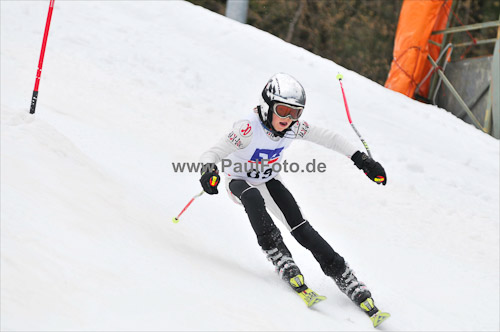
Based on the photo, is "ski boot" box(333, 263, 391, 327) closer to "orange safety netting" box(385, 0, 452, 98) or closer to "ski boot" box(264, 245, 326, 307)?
"ski boot" box(264, 245, 326, 307)

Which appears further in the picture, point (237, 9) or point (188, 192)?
point (237, 9)

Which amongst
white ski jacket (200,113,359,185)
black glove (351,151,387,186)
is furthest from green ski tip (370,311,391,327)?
white ski jacket (200,113,359,185)

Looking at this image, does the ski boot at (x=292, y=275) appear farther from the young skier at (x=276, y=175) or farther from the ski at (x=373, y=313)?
the ski at (x=373, y=313)

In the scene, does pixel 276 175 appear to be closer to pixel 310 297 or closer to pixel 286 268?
pixel 286 268

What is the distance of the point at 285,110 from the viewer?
11.5 ft

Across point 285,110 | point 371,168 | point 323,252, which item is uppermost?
point 285,110

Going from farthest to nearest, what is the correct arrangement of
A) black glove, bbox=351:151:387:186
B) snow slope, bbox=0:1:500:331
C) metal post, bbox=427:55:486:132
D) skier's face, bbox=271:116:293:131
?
metal post, bbox=427:55:486:132, black glove, bbox=351:151:387:186, skier's face, bbox=271:116:293:131, snow slope, bbox=0:1:500:331

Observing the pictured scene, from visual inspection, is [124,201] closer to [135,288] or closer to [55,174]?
[55,174]

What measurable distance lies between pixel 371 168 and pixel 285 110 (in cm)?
75

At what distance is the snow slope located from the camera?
2.35 meters

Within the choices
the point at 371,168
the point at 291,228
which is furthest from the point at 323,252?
the point at 371,168

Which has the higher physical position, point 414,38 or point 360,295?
point 414,38

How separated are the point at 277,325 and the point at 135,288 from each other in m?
0.72

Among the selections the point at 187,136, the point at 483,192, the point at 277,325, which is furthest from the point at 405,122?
the point at 277,325
